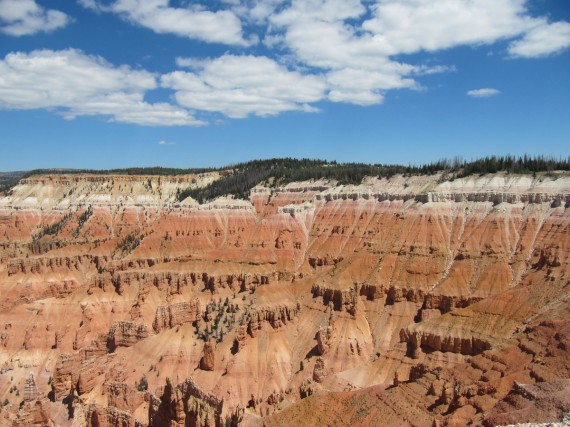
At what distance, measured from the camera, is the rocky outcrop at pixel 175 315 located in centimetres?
8094

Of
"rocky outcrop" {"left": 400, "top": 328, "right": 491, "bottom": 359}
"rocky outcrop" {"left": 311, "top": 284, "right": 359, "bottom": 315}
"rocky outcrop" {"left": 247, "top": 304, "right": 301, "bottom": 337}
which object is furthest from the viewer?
"rocky outcrop" {"left": 311, "top": 284, "right": 359, "bottom": 315}

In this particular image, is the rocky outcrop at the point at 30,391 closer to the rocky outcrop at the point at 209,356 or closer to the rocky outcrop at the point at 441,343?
the rocky outcrop at the point at 209,356

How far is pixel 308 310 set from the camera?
8119 cm

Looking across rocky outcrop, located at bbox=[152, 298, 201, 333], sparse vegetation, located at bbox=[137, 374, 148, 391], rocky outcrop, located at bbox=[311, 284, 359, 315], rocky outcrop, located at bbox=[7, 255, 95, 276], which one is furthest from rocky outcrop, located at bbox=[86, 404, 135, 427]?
rocky outcrop, located at bbox=[7, 255, 95, 276]

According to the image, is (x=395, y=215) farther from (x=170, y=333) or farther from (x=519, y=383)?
(x=519, y=383)

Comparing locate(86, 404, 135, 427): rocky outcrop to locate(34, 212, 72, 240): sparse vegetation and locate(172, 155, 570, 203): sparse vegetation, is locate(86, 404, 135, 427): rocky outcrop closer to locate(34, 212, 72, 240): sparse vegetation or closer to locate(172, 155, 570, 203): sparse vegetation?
locate(172, 155, 570, 203): sparse vegetation

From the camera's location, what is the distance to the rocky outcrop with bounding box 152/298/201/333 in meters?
80.9

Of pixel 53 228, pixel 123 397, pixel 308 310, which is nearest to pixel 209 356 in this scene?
pixel 123 397

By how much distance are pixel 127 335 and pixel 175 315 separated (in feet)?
23.6

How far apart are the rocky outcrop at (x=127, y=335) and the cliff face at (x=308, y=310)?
0.20 m

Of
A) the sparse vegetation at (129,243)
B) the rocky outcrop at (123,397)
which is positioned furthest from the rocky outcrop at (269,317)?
the sparse vegetation at (129,243)

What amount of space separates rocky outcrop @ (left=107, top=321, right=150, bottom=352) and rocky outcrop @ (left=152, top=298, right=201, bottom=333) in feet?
7.05

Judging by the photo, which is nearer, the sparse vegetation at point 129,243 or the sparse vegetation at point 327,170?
the sparse vegetation at point 327,170

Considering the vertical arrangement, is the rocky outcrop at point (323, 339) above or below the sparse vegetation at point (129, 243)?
below
